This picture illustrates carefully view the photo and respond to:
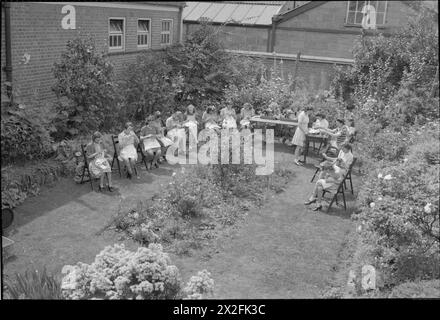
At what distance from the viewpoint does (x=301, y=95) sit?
49.2 ft

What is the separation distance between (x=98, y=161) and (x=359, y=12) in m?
15.4

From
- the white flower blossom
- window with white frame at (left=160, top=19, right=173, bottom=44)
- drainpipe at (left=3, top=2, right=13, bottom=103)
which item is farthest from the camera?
window with white frame at (left=160, top=19, right=173, bottom=44)

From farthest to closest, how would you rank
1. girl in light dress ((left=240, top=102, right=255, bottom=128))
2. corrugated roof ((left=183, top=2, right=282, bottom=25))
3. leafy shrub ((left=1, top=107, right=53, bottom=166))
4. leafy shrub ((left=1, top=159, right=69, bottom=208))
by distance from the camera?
corrugated roof ((left=183, top=2, right=282, bottom=25))
girl in light dress ((left=240, top=102, right=255, bottom=128))
leafy shrub ((left=1, top=107, right=53, bottom=166))
leafy shrub ((left=1, top=159, right=69, bottom=208))

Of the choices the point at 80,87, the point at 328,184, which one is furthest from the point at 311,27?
the point at 328,184

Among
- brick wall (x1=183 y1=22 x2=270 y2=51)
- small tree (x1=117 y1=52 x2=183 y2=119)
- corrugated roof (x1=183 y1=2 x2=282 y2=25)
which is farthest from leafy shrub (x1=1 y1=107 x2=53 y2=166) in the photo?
corrugated roof (x1=183 y1=2 x2=282 y2=25)

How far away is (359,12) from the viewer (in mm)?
20297

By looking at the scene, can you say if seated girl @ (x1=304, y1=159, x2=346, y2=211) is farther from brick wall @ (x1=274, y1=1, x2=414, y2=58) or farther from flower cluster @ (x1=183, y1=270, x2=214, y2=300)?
brick wall @ (x1=274, y1=1, x2=414, y2=58)

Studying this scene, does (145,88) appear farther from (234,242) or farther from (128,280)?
(128,280)

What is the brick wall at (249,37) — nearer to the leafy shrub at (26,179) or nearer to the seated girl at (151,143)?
the seated girl at (151,143)

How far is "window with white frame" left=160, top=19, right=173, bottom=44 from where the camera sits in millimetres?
17219

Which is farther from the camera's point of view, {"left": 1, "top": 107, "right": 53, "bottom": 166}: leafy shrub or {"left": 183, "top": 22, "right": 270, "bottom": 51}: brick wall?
{"left": 183, "top": 22, "right": 270, "bottom": 51}: brick wall

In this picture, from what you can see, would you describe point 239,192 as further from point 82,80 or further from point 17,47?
point 17,47

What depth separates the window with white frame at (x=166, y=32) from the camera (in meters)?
17.2

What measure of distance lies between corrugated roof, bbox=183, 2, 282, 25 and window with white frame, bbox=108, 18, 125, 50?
8.74 meters
